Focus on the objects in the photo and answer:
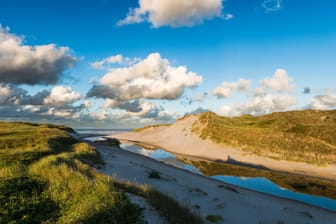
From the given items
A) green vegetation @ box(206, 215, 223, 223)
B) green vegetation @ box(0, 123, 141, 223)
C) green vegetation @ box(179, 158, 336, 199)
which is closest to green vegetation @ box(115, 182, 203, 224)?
green vegetation @ box(0, 123, 141, 223)

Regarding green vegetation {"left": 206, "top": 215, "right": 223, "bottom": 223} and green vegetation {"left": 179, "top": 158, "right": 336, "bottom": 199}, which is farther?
green vegetation {"left": 179, "top": 158, "right": 336, "bottom": 199}

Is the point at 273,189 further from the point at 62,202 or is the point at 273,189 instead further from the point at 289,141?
the point at 289,141

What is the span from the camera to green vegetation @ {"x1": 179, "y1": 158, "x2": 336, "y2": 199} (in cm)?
3319

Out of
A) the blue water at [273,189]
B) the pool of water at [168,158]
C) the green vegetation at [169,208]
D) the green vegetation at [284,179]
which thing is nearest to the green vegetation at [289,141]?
the green vegetation at [284,179]

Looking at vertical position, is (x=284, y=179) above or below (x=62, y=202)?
below

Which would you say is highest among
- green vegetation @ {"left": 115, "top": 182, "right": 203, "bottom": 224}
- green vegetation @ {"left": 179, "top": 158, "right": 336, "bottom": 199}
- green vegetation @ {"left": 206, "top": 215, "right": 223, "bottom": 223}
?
green vegetation @ {"left": 115, "top": 182, "right": 203, "bottom": 224}

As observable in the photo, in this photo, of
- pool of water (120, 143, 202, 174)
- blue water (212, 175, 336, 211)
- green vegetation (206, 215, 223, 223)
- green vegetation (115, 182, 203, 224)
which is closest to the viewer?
green vegetation (115, 182, 203, 224)

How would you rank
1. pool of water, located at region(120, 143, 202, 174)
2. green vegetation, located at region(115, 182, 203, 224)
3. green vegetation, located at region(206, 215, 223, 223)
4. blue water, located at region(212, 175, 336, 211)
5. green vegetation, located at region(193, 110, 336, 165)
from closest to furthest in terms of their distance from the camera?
green vegetation, located at region(115, 182, 203, 224), green vegetation, located at region(206, 215, 223, 223), blue water, located at region(212, 175, 336, 211), pool of water, located at region(120, 143, 202, 174), green vegetation, located at region(193, 110, 336, 165)

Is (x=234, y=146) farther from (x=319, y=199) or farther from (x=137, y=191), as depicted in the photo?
(x=137, y=191)

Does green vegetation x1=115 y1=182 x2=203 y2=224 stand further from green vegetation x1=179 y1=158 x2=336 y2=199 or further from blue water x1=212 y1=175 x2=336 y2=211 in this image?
blue water x1=212 y1=175 x2=336 y2=211

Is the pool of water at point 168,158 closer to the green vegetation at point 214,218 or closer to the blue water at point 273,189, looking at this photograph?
the blue water at point 273,189

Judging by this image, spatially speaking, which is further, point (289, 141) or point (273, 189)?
point (289, 141)

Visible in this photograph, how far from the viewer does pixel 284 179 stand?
131 ft

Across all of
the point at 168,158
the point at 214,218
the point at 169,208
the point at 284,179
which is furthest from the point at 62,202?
the point at 168,158
